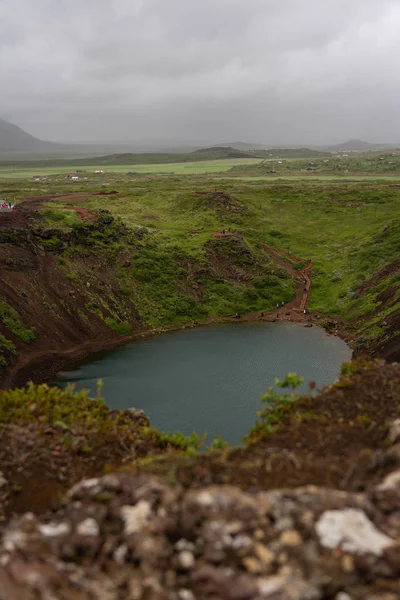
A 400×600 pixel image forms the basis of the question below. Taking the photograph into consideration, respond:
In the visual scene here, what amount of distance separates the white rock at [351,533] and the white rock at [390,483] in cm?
150

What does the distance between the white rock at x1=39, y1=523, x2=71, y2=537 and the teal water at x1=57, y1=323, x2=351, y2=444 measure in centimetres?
2266

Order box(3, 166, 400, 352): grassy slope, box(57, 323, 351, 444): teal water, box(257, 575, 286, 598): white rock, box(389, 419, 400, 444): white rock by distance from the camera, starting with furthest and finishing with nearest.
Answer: box(3, 166, 400, 352): grassy slope → box(57, 323, 351, 444): teal water → box(389, 419, 400, 444): white rock → box(257, 575, 286, 598): white rock

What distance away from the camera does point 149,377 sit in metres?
45.6

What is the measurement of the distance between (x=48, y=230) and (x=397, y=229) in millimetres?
60564

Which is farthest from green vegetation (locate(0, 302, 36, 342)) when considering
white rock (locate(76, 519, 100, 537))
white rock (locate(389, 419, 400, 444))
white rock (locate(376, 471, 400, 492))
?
white rock (locate(376, 471, 400, 492))

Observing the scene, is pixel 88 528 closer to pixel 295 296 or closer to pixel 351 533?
pixel 351 533

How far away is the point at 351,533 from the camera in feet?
36.4

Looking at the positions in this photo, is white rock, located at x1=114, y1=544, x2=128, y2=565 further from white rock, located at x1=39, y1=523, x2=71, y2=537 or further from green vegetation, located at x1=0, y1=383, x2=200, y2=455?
green vegetation, located at x1=0, y1=383, x2=200, y2=455

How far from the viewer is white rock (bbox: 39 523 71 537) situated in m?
12.0

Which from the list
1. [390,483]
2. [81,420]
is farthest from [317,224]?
[390,483]

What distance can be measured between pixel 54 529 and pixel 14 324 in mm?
41789

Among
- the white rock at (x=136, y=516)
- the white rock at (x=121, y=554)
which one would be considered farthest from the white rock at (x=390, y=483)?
the white rock at (x=121, y=554)

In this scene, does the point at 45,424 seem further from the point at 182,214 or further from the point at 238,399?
the point at 182,214

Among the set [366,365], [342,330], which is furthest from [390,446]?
[342,330]
